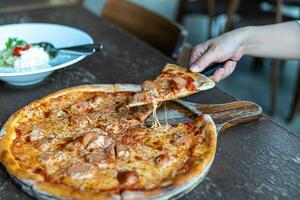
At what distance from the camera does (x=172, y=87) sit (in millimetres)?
1262

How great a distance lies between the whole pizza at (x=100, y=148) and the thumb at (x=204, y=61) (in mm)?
186

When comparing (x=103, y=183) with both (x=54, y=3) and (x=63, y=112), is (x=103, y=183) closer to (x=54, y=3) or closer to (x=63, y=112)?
(x=63, y=112)

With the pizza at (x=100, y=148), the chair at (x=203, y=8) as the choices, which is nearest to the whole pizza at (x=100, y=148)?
the pizza at (x=100, y=148)

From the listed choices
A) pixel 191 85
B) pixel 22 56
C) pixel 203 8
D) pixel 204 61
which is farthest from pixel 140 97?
pixel 203 8

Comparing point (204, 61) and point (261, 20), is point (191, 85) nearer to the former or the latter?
point (204, 61)

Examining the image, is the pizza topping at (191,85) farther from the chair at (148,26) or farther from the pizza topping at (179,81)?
the chair at (148,26)

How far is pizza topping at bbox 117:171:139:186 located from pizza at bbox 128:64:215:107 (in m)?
0.28

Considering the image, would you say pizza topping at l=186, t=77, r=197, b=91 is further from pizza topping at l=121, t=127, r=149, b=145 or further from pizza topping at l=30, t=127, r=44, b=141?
pizza topping at l=30, t=127, r=44, b=141

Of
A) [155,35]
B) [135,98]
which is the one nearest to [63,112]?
[135,98]

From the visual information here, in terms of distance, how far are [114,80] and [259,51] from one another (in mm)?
517

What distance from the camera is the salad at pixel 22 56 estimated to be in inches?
57.1

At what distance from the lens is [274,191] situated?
99cm

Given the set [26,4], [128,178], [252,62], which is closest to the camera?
[128,178]

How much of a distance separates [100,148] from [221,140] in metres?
0.33
